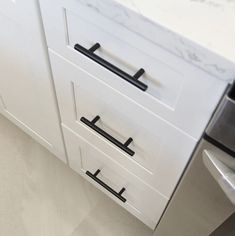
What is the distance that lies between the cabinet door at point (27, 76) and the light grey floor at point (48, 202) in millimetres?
104

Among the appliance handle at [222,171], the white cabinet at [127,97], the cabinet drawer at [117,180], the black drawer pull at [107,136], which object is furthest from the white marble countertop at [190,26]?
the cabinet drawer at [117,180]

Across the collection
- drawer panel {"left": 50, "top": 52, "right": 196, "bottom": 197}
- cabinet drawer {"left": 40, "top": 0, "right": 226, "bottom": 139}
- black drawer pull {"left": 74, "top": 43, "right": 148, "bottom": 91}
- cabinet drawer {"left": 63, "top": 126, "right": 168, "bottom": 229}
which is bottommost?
black drawer pull {"left": 74, "top": 43, "right": 148, "bottom": 91}

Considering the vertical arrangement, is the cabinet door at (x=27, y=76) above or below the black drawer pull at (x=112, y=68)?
above

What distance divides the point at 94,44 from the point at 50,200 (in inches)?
30.3

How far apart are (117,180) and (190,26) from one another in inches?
24.8

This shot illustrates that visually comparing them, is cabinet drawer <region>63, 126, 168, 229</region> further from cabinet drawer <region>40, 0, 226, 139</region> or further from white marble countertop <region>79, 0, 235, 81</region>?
white marble countertop <region>79, 0, 235, 81</region>

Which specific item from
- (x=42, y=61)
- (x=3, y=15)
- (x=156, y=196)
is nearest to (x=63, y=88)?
(x=42, y=61)

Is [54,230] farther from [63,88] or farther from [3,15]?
[3,15]

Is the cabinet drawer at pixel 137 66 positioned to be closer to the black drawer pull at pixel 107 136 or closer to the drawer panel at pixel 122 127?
the drawer panel at pixel 122 127

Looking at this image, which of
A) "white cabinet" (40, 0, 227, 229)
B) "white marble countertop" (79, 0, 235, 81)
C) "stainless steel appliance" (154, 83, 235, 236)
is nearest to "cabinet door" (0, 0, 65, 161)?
"white cabinet" (40, 0, 227, 229)

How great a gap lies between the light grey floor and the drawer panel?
15.0 inches

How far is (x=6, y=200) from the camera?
47.7 inches

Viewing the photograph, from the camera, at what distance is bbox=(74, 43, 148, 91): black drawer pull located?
57 cm

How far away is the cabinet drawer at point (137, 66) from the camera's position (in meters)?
0.51
